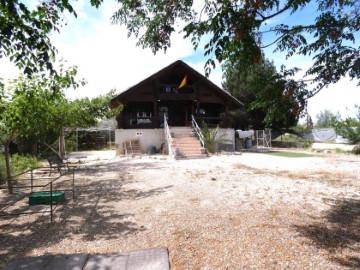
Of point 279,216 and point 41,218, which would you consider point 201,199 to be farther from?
point 41,218

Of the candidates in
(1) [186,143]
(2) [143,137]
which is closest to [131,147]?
(2) [143,137]

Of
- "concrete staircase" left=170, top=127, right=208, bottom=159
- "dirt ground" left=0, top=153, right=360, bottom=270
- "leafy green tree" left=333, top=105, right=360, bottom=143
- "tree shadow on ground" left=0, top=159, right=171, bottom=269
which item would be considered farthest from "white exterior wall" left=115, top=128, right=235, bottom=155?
"tree shadow on ground" left=0, top=159, right=171, bottom=269

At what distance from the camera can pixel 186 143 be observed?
1827 cm

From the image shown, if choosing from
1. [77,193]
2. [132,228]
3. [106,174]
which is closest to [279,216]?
[132,228]

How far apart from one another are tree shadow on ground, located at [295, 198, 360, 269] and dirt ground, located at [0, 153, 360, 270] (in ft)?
0.04

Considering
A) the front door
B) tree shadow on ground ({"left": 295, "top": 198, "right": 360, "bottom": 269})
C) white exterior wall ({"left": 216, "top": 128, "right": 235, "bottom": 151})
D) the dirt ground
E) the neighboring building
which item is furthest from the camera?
the front door

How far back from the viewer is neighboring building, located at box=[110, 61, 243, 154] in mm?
20703

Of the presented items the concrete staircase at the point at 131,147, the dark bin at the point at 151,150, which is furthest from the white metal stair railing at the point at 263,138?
the concrete staircase at the point at 131,147

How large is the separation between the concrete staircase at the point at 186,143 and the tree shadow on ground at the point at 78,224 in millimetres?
8953

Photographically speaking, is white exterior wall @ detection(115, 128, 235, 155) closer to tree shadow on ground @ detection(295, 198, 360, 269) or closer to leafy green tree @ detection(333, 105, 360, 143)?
leafy green tree @ detection(333, 105, 360, 143)

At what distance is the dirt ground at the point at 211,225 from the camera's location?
12.6ft

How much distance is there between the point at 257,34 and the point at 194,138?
14.4 metres

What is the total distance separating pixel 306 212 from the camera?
5.69 m

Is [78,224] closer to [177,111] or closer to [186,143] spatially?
[186,143]
